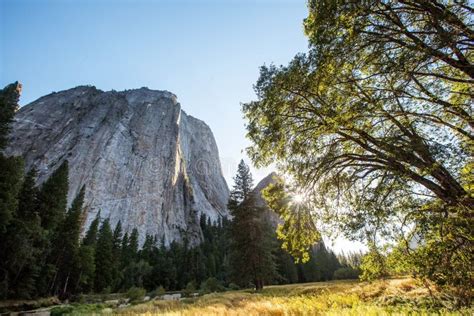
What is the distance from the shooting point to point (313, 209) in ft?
28.1

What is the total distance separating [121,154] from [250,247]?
9046 centimetres

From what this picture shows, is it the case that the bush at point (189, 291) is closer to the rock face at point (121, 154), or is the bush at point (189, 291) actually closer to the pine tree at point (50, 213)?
the pine tree at point (50, 213)

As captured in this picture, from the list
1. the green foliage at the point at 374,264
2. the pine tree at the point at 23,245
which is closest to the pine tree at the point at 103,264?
the pine tree at the point at 23,245

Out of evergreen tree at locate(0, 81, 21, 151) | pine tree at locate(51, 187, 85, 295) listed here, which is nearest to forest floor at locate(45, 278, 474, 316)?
evergreen tree at locate(0, 81, 21, 151)

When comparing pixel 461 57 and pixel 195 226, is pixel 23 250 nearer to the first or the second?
pixel 461 57

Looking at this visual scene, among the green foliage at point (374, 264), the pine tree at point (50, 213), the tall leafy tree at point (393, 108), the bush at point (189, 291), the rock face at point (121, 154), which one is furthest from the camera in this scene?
the rock face at point (121, 154)

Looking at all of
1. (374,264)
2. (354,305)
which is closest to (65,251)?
(374,264)

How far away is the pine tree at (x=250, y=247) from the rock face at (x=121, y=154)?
65.7m

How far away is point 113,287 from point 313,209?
51990 mm

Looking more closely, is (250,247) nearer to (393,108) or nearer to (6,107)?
(393,108)

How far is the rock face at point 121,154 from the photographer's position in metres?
86.5

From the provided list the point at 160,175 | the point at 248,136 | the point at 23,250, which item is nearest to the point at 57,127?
the point at 160,175

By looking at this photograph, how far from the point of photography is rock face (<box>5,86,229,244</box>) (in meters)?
86.5

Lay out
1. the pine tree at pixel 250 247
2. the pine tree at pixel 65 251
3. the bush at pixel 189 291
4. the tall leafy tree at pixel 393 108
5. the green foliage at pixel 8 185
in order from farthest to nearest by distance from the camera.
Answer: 1. the pine tree at pixel 65 251
2. the bush at pixel 189 291
3. the pine tree at pixel 250 247
4. the green foliage at pixel 8 185
5. the tall leafy tree at pixel 393 108
